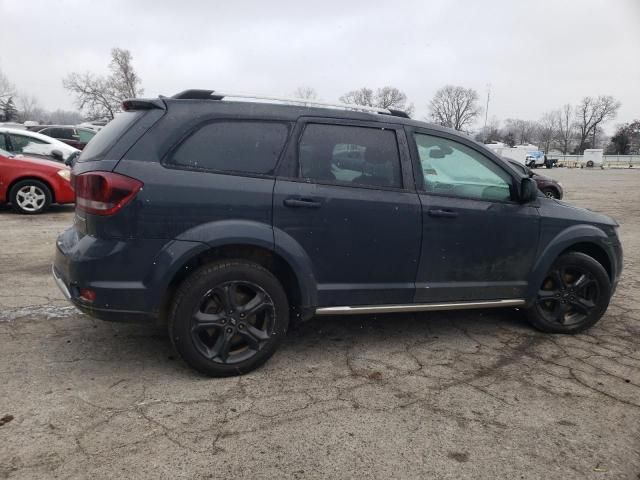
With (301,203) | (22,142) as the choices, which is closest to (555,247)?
(301,203)

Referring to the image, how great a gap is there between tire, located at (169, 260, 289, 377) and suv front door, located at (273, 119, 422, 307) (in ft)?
0.99

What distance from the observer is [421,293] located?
11.9 ft

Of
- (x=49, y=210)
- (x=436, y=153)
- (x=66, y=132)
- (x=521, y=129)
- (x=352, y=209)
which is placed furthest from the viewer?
(x=521, y=129)

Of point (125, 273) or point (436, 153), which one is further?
point (436, 153)

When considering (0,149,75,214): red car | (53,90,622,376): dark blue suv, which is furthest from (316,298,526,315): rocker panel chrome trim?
(0,149,75,214): red car

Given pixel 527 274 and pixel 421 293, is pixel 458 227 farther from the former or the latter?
pixel 527 274

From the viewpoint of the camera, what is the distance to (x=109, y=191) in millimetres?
2881

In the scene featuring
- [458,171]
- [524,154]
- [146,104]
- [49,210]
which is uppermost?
[524,154]

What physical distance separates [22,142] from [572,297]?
1040cm

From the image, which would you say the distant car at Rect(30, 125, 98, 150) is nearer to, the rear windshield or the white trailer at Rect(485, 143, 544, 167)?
the rear windshield

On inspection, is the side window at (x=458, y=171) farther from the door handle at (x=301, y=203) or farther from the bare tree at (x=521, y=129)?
the bare tree at (x=521, y=129)

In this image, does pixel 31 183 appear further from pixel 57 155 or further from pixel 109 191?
pixel 109 191

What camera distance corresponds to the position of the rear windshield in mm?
3074

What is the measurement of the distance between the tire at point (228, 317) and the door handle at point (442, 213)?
123 centimetres
